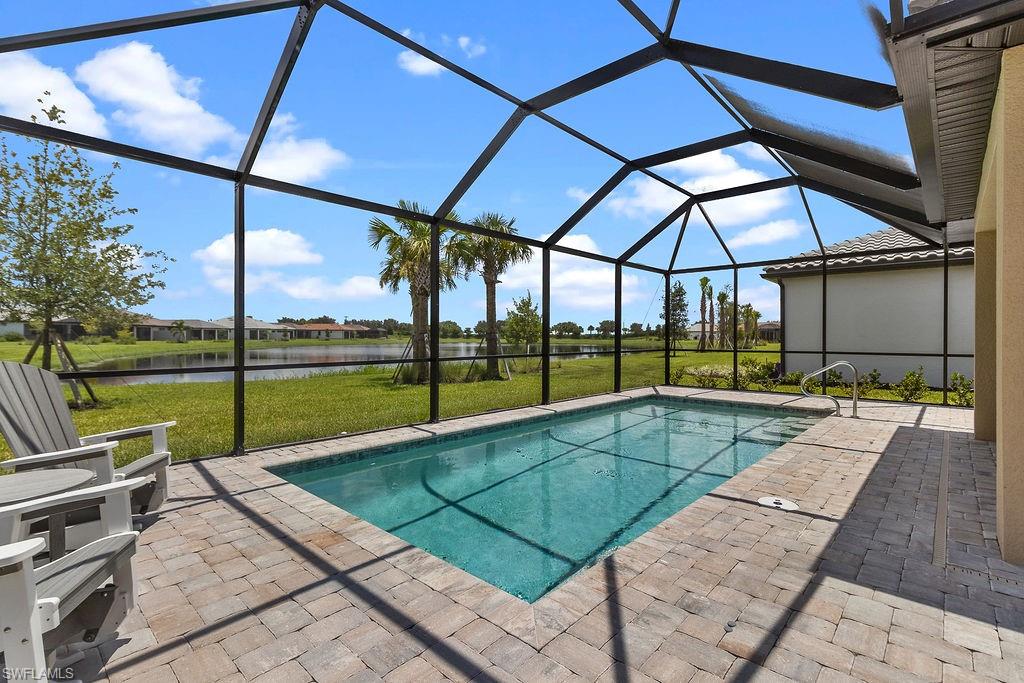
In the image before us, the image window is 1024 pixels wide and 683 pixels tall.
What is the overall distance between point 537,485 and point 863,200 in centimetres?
672

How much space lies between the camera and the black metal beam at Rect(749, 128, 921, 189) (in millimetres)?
5098

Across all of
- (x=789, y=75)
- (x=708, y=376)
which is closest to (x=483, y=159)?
(x=789, y=75)

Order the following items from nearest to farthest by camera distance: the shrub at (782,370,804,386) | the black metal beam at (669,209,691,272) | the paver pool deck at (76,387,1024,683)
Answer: the paver pool deck at (76,387,1024,683)
the black metal beam at (669,209,691,272)
the shrub at (782,370,804,386)

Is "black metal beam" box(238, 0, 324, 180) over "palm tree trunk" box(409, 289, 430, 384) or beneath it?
over

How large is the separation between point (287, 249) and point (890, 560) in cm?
1583

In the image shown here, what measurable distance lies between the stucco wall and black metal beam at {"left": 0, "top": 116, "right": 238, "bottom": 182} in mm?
11515

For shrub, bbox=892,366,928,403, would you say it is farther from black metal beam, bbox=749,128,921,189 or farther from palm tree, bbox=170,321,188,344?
palm tree, bbox=170,321,188,344

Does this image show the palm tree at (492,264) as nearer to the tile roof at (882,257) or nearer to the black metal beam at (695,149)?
the tile roof at (882,257)

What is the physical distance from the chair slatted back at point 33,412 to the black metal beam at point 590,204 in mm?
6583

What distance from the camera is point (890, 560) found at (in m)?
2.84

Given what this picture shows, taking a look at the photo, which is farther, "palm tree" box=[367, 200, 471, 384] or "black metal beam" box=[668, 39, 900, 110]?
"palm tree" box=[367, 200, 471, 384]

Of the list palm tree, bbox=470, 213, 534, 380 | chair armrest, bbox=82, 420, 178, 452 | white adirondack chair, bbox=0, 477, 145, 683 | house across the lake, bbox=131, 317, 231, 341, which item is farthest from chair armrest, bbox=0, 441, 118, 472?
palm tree, bbox=470, 213, 534, 380

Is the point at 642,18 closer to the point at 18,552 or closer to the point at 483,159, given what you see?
the point at 483,159

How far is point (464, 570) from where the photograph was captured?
2.99m
